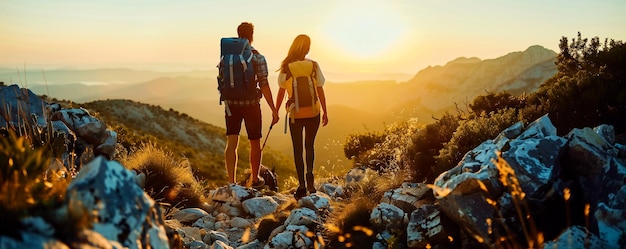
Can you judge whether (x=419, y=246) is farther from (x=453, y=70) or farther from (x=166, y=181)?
(x=453, y=70)

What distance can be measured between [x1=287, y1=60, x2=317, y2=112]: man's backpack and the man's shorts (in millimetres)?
853

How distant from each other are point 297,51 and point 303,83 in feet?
1.80

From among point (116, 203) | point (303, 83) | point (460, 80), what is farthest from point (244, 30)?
point (460, 80)

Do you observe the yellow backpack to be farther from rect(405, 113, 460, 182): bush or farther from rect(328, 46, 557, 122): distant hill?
rect(328, 46, 557, 122): distant hill

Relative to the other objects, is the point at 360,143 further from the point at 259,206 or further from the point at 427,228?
the point at 427,228

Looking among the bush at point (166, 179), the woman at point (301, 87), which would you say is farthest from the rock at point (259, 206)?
the woman at point (301, 87)

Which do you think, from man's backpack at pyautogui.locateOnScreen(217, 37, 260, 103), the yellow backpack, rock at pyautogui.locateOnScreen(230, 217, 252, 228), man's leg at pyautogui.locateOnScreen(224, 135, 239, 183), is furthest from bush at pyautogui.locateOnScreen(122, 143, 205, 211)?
the yellow backpack

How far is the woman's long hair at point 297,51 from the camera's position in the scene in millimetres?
7668

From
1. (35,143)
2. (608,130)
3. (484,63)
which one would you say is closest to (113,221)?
(35,143)

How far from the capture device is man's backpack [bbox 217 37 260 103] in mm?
7746

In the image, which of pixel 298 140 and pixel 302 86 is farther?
pixel 298 140

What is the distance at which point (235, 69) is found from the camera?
7.75m

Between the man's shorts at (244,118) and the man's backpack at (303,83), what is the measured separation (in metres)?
0.85

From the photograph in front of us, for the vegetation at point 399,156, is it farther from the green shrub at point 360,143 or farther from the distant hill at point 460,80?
the distant hill at point 460,80
